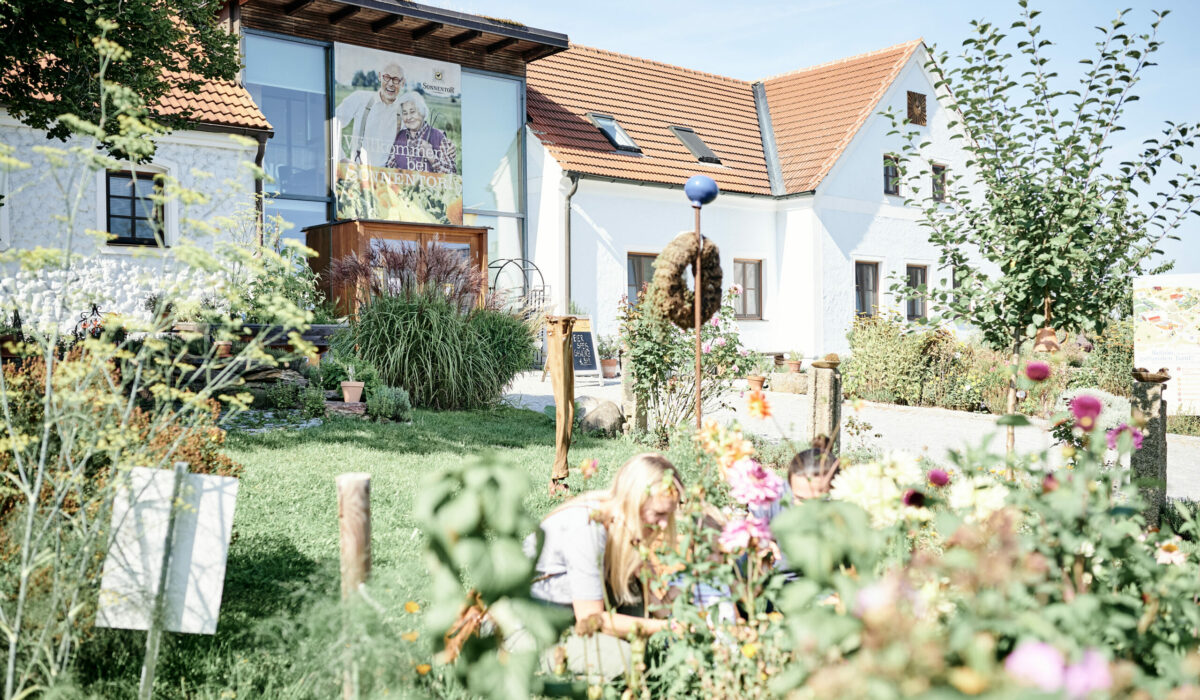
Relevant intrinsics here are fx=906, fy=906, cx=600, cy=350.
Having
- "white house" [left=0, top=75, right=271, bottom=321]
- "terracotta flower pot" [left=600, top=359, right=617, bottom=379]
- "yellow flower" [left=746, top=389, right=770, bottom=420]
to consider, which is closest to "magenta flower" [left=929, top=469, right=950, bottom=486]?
"yellow flower" [left=746, top=389, right=770, bottom=420]

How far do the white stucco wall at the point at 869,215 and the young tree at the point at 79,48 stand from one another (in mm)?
13753

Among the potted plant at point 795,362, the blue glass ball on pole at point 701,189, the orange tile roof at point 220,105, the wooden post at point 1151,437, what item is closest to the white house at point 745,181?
the potted plant at point 795,362

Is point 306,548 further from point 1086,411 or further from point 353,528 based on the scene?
point 1086,411

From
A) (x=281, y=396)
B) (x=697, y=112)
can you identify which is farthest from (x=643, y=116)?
(x=281, y=396)

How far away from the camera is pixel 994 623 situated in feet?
4.09

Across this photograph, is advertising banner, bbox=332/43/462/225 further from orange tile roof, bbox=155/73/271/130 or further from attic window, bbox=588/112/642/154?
attic window, bbox=588/112/642/154

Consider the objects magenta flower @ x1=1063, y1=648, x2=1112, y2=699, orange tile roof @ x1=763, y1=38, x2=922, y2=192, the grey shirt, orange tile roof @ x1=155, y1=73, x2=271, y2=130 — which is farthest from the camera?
orange tile roof @ x1=763, y1=38, x2=922, y2=192

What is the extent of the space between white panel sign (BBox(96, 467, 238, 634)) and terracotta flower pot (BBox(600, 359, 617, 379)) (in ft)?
43.3

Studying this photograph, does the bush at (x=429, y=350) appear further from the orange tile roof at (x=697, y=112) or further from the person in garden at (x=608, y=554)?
the person in garden at (x=608, y=554)

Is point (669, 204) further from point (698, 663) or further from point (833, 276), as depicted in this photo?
point (698, 663)

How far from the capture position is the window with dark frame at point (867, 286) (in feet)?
64.8

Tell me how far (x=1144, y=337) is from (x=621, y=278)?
8.68 meters

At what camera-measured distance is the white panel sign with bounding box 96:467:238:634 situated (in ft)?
8.32

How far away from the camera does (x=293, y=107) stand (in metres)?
13.9
